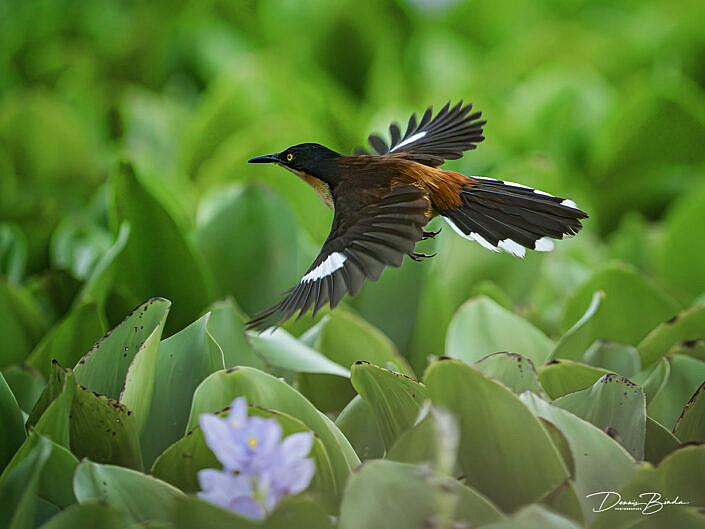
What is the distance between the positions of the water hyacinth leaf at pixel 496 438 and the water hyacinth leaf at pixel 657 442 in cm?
12

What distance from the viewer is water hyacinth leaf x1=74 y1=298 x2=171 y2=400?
0.58m

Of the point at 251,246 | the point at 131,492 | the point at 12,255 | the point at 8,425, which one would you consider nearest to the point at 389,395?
the point at 131,492

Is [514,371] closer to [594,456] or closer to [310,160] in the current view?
[594,456]

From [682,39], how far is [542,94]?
0.39 m

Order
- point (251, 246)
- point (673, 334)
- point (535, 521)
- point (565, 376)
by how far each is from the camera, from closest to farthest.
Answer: point (535, 521) < point (565, 376) < point (673, 334) < point (251, 246)

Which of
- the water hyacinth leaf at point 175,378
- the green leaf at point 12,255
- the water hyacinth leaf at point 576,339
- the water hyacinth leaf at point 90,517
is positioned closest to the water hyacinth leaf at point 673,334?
the water hyacinth leaf at point 576,339

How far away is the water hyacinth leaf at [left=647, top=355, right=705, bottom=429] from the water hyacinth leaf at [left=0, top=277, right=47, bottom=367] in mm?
577

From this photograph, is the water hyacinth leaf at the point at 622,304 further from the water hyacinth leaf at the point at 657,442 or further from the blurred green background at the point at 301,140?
the water hyacinth leaf at the point at 657,442

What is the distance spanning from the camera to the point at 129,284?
80 cm

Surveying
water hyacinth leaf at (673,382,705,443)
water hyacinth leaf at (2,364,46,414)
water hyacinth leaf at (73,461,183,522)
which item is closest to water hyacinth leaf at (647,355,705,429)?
water hyacinth leaf at (673,382,705,443)

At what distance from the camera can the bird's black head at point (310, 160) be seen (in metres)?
0.53

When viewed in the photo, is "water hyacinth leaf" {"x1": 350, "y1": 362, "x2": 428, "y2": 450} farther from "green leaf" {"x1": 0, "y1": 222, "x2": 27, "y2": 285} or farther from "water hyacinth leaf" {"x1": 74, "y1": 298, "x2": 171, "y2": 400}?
"green leaf" {"x1": 0, "y1": 222, "x2": 27, "y2": 285}

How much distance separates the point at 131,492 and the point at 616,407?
12.6 inches

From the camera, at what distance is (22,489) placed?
49cm
